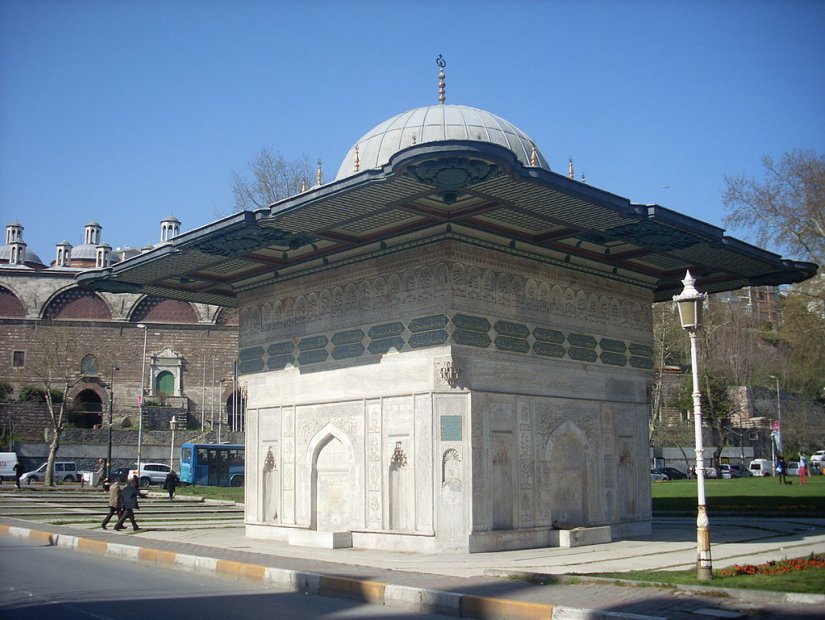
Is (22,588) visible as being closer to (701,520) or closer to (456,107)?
(701,520)

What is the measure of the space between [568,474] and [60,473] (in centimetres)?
3196

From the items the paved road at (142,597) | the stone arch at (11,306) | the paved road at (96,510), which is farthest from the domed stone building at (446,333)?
the stone arch at (11,306)

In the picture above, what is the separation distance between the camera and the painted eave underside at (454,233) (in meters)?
10.1

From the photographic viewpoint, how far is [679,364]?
4984 centimetres

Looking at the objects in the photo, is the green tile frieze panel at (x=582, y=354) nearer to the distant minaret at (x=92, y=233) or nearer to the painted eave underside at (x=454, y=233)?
the painted eave underside at (x=454, y=233)

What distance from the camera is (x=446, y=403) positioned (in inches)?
465

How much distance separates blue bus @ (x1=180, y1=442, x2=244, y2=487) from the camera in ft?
125

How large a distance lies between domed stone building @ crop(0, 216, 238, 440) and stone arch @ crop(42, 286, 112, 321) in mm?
24

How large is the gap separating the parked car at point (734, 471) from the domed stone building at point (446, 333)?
31.4 metres

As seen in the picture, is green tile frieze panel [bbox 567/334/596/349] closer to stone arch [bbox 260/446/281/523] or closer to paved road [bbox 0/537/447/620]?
stone arch [bbox 260/446/281/523]

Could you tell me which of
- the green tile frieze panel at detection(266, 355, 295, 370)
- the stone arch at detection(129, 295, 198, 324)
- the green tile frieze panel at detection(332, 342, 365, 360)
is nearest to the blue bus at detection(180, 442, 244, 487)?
the stone arch at detection(129, 295, 198, 324)

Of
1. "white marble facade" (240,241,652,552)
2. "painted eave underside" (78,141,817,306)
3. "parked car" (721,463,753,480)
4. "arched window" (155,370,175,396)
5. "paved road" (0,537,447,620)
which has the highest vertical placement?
"arched window" (155,370,175,396)

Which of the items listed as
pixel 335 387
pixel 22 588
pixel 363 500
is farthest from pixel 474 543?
pixel 22 588

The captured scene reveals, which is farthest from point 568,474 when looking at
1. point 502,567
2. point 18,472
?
point 18,472
